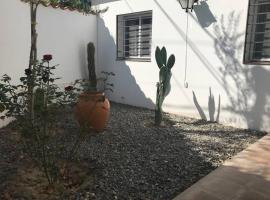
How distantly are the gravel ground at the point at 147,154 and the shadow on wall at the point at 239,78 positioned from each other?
1.27 feet

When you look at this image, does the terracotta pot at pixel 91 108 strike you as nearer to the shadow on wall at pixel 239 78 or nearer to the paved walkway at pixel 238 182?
the paved walkway at pixel 238 182

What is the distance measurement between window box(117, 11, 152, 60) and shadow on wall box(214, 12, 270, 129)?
2.06m

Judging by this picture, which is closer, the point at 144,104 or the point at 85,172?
the point at 85,172

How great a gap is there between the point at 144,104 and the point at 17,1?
3.75m

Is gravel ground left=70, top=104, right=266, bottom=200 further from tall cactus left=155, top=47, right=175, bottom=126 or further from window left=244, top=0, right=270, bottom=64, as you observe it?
window left=244, top=0, right=270, bottom=64

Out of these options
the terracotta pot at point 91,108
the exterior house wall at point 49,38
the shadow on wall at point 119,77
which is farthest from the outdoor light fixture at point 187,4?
the exterior house wall at point 49,38

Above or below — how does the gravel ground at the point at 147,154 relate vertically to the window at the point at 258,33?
below

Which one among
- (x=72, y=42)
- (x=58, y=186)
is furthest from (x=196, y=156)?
(x=72, y=42)

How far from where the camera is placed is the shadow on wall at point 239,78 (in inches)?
207

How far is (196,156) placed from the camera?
13.5 feet

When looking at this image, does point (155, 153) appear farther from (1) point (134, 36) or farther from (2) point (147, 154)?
(1) point (134, 36)

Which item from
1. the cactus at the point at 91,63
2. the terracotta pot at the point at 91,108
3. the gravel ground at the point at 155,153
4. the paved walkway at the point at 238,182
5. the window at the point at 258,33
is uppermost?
the window at the point at 258,33

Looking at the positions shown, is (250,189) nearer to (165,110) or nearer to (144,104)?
(165,110)

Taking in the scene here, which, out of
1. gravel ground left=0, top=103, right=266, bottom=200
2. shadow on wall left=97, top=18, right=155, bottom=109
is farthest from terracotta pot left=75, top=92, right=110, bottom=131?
shadow on wall left=97, top=18, right=155, bottom=109
